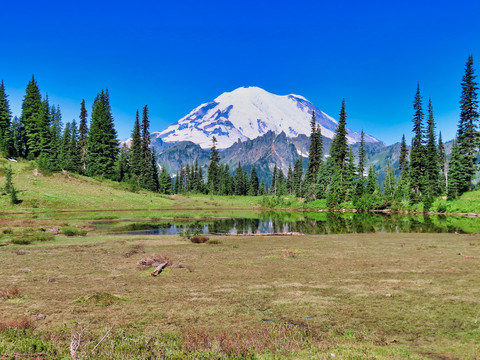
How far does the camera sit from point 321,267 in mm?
17859

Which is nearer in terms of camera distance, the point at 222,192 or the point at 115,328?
the point at 115,328

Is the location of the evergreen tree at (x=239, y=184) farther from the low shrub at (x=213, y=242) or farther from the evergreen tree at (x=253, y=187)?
the low shrub at (x=213, y=242)

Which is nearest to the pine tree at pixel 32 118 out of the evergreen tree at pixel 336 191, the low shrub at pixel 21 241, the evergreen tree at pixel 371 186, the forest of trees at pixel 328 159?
the forest of trees at pixel 328 159

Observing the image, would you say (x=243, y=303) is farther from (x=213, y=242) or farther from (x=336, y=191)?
(x=336, y=191)

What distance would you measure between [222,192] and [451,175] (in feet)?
329

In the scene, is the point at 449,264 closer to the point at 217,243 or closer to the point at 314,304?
the point at 314,304

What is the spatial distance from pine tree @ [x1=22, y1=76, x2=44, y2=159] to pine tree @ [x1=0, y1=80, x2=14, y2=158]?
3.94m

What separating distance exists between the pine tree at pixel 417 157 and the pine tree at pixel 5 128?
101m

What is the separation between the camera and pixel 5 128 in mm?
85438

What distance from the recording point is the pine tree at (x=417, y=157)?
266 feet

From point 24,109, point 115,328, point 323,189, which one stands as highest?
point 24,109

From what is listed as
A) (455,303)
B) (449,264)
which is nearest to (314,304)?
(455,303)

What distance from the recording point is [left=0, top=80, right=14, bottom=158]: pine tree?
7650 centimetres

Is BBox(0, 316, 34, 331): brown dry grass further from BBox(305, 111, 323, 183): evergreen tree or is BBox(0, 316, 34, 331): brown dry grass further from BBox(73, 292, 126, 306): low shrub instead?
BBox(305, 111, 323, 183): evergreen tree
